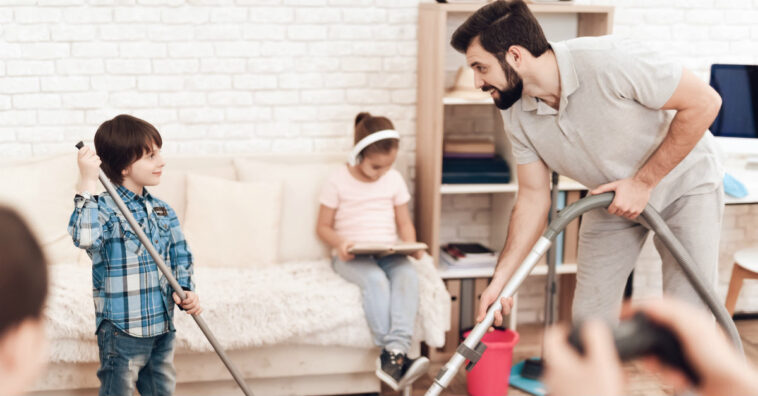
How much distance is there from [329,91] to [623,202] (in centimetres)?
164

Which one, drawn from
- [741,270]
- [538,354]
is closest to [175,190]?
[538,354]

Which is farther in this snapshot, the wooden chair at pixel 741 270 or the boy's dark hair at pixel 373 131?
the wooden chair at pixel 741 270

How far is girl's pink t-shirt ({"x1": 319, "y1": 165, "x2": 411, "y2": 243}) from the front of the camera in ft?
9.47

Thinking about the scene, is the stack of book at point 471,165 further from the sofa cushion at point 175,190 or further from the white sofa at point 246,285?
the sofa cushion at point 175,190

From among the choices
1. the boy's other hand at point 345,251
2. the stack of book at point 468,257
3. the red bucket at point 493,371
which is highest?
the boy's other hand at point 345,251

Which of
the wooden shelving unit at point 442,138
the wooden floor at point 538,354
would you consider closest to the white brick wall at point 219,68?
the wooden shelving unit at point 442,138

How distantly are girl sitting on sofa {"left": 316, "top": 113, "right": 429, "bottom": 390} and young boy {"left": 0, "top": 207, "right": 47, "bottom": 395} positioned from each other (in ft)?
6.39

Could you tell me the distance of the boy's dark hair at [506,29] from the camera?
1.89 metres

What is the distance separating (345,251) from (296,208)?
41cm

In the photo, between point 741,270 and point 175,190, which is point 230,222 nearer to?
point 175,190

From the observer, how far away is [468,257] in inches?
123

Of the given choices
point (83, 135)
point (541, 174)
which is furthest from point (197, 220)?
point (541, 174)

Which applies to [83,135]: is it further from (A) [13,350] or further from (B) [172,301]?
(A) [13,350]

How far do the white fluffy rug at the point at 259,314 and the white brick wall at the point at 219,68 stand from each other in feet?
2.39
